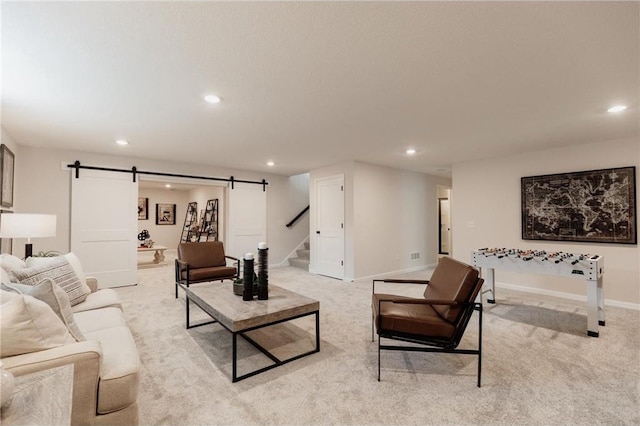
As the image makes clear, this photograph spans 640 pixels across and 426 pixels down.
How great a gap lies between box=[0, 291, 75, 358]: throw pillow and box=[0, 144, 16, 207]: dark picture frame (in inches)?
124

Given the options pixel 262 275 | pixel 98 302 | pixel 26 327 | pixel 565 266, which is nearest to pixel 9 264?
pixel 98 302

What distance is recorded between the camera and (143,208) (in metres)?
9.67

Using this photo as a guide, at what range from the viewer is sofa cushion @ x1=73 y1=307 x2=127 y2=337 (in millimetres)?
1998

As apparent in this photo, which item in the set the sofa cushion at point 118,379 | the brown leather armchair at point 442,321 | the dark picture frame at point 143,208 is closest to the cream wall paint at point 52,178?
the sofa cushion at point 118,379

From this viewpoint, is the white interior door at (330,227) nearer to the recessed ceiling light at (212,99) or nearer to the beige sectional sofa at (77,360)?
the recessed ceiling light at (212,99)

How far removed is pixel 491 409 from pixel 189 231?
368 inches

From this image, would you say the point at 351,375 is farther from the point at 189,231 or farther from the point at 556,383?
the point at 189,231

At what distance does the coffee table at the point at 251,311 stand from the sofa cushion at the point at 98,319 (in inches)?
24.5

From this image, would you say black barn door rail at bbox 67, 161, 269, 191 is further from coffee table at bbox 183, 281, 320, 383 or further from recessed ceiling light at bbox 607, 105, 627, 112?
recessed ceiling light at bbox 607, 105, 627, 112

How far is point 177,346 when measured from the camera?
2.66 meters

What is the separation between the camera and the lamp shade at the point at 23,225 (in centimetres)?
291

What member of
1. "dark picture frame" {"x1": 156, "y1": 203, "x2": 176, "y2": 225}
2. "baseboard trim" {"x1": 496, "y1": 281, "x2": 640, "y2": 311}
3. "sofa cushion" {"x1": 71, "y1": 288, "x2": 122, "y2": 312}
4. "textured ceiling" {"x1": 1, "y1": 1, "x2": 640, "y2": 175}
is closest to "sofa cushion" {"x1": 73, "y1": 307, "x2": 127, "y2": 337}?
"sofa cushion" {"x1": 71, "y1": 288, "x2": 122, "y2": 312}

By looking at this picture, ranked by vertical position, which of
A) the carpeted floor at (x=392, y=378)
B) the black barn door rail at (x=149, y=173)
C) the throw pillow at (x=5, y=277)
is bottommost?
the carpeted floor at (x=392, y=378)

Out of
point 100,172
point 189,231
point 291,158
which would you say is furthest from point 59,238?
point 189,231
